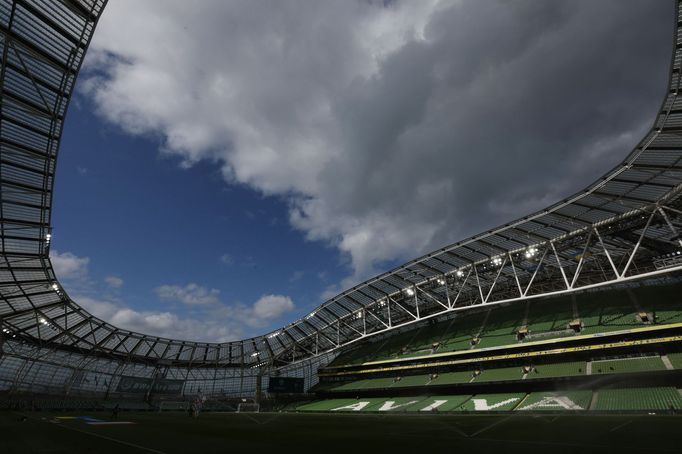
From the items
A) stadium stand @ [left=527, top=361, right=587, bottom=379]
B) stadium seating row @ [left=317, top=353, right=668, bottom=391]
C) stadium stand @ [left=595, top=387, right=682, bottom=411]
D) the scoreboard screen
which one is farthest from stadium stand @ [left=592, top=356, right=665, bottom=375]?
the scoreboard screen

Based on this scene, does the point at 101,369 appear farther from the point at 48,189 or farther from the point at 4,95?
the point at 4,95

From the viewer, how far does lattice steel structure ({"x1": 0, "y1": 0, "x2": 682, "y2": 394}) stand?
63.2 feet

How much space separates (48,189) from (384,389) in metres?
51.3

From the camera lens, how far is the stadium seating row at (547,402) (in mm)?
27609

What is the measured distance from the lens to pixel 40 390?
58156 mm

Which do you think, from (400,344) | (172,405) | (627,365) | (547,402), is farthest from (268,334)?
(627,365)

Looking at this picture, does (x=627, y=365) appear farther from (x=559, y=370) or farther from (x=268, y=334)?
(x=268, y=334)

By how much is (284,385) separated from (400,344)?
82.5ft

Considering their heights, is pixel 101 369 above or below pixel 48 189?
below

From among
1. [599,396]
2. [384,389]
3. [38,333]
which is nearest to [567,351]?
[599,396]

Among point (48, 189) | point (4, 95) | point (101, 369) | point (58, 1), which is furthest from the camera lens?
point (101, 369)

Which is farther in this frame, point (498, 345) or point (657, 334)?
point (498, 345)

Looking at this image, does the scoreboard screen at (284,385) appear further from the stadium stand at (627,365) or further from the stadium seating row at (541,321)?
the stadium stand at (627,365)

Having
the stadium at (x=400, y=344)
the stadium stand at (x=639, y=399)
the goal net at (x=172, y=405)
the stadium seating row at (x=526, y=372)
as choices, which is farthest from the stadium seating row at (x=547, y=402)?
the goal net at (x=172, y=405)
